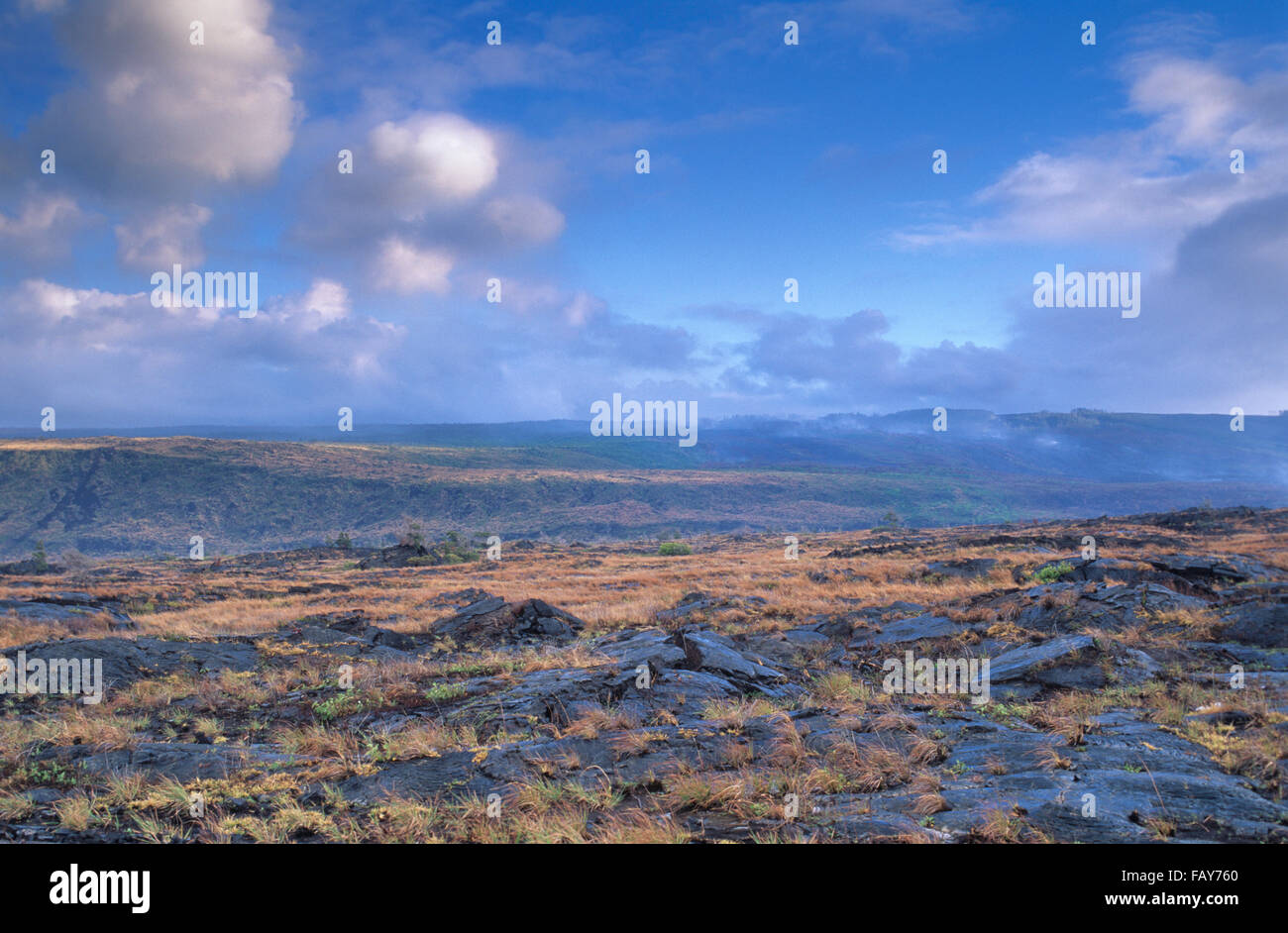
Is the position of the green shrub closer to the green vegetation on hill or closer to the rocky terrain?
the rocky terrain

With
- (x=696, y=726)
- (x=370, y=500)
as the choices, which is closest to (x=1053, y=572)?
(x=696, y=726)

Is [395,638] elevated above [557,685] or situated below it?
below

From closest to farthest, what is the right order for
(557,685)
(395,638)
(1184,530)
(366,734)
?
(366,734), (557,685), (395,638), (1184,530)

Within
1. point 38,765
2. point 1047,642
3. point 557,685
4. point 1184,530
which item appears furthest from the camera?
point 1184,530

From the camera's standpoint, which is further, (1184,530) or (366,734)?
(1184,530)

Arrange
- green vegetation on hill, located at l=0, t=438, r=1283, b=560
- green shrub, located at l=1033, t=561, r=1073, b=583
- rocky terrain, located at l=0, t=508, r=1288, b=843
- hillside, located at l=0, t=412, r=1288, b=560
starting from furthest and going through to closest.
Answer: hillside, located at l=0, t=412, r=1288, b=560 → green vegetation on hill, located at l=0, t=438, r=1283, b=560 → green shrub, located at l=1033, t=561, r=1073, b=583 → rocky terrain, located at l=0, t=508, r=1288, b=843

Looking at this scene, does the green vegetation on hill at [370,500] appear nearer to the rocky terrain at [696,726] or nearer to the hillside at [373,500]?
the hillside at [373,500]

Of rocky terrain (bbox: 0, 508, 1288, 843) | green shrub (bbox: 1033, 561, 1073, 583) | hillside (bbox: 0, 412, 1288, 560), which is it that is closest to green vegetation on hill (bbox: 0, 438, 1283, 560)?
hillside (bbox: 0, 412, 1288, 560)

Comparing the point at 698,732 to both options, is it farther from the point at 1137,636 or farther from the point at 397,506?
the point at 397,506
